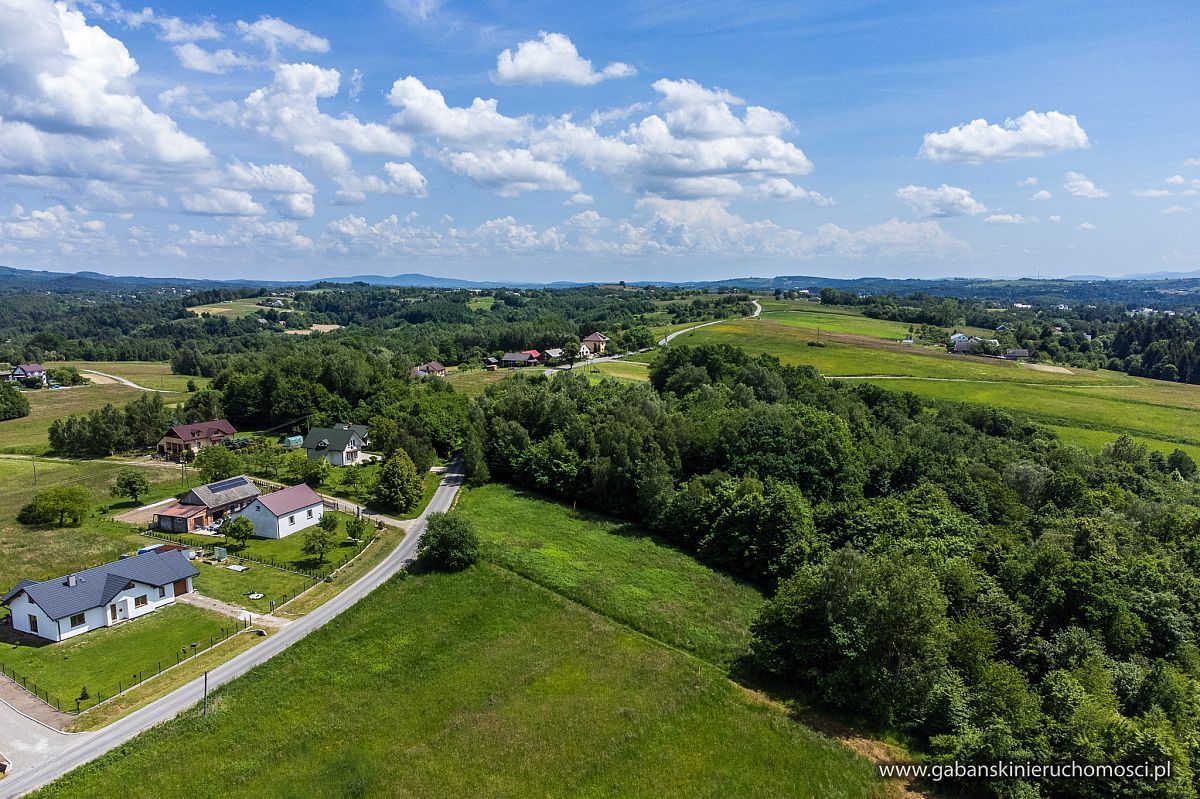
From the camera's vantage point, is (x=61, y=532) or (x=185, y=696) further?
(x=61, y=532)

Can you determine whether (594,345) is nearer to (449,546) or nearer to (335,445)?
(335,445)

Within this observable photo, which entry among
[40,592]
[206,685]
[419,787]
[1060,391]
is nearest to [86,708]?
[206,685]

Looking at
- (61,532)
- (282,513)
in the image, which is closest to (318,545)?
(282,513)

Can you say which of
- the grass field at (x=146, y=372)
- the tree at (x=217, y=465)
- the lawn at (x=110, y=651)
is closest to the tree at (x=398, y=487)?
the tree at (x=217, y=465)

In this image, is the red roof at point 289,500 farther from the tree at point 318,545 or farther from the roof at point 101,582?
the roof at point 101,582

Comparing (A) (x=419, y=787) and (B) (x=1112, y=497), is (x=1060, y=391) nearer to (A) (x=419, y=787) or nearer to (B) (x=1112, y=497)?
(B) (x=1112, y=497)

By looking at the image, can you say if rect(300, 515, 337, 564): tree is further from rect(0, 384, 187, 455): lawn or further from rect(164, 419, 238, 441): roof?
rect(0, 384, 187, 455): lawn

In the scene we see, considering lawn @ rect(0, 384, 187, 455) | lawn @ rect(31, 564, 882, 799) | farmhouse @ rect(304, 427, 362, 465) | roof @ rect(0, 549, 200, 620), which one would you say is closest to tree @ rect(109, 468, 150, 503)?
farmhouse @ rect(304, 427, 362, 465)
